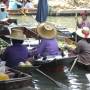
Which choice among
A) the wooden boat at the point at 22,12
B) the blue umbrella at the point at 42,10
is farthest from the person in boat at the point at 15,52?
the wooden boat at the point at 22,12

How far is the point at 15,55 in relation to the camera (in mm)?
10000

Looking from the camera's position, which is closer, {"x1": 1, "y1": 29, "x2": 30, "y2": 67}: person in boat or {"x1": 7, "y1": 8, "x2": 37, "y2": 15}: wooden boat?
{"x1": 1, "y1": 29, "x2": 30, "y2": 67}: person in boat

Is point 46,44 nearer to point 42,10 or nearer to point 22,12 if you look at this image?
point 42,10

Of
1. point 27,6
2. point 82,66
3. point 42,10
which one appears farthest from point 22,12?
point 82,66

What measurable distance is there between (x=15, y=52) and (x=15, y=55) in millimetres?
79

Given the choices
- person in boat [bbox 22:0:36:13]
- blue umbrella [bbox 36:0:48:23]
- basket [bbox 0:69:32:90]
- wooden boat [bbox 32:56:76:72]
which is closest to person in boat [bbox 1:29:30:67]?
wooden boat [bbox 32:56:76:72]

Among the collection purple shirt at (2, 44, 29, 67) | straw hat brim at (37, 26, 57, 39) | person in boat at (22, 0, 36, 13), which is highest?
straw hat brim at (37, 26, 57, 39)

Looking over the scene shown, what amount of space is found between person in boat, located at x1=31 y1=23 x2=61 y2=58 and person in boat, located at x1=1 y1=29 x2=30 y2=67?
1.03 meters

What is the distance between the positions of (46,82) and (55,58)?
0.66 metres

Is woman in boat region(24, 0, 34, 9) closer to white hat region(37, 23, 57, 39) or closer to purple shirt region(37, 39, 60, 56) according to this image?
white hat region(37, 23, 57, 39)

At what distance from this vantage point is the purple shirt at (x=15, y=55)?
990 centimetres

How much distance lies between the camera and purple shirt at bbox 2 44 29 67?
9.90 meters

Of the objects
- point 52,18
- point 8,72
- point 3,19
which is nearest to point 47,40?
point 8,72

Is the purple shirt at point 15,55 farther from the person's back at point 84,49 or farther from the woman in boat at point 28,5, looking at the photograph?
the woman in boat at point 28,5
